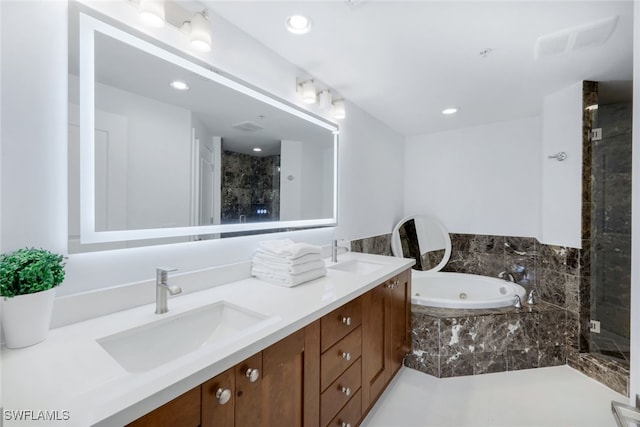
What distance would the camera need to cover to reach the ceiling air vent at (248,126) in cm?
154

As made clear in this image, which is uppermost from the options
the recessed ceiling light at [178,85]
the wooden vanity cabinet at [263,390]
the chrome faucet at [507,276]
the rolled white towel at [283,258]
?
the recessed ceiling light at [178,85]

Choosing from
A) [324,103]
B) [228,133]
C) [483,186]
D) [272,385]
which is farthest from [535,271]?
[228,133]

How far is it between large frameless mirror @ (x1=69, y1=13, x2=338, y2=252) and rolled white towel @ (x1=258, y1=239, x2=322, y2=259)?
0.14 m

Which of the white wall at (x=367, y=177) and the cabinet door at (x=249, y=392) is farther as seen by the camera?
the white wall at (x=367, y=177)

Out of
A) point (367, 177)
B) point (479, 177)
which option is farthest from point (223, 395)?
point (479, 177)

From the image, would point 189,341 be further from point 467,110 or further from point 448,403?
point 467,110

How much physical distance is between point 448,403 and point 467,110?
2.58 meters

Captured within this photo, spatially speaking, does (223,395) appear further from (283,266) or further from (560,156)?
(560,156)

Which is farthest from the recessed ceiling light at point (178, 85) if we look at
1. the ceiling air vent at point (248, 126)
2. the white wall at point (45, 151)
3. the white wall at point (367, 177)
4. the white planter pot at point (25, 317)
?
the white wall at point (367, 177)

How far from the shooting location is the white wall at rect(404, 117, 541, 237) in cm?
289

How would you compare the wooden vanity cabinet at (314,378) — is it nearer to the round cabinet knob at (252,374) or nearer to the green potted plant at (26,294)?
the round cabinet knob at (252,374)

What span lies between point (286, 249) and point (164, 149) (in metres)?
0.74

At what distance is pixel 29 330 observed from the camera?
0.76m

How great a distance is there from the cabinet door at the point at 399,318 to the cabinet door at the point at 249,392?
1095mm
